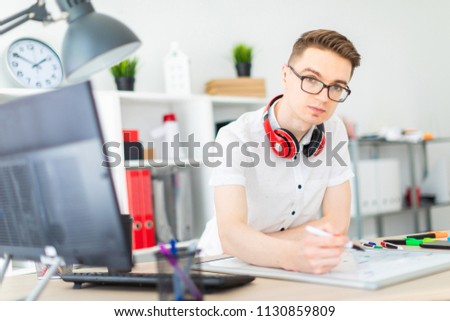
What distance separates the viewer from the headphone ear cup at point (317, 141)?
172cm

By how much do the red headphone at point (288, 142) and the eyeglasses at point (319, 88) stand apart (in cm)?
13

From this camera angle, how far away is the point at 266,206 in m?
1.82

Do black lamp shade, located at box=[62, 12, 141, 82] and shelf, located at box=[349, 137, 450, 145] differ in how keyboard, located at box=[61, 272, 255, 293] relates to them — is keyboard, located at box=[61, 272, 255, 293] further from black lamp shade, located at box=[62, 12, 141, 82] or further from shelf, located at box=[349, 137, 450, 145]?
shelf, located at box=[349, 137, 450, 145]

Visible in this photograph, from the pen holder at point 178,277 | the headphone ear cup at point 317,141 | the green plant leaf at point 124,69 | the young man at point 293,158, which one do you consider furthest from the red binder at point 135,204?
the pen holder at point 178,277

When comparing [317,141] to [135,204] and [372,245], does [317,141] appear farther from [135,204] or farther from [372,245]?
[135,204]

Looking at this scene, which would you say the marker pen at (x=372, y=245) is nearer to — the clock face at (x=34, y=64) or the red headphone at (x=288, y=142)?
the red headphone at (x=288, y=142)

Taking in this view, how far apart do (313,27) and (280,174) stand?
2.23 m

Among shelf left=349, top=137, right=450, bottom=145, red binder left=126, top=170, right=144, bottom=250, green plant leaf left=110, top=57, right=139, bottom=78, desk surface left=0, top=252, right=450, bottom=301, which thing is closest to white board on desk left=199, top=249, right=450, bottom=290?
desk surface left=0, top=252, right=450, bottom=301

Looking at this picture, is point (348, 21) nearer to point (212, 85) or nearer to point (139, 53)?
point (212, 85)

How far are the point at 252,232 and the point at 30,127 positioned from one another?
0.61 meters

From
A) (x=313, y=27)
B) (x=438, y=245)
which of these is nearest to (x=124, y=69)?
(x=313, y=27)

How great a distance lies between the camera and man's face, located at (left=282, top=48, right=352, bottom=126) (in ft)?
5.32
